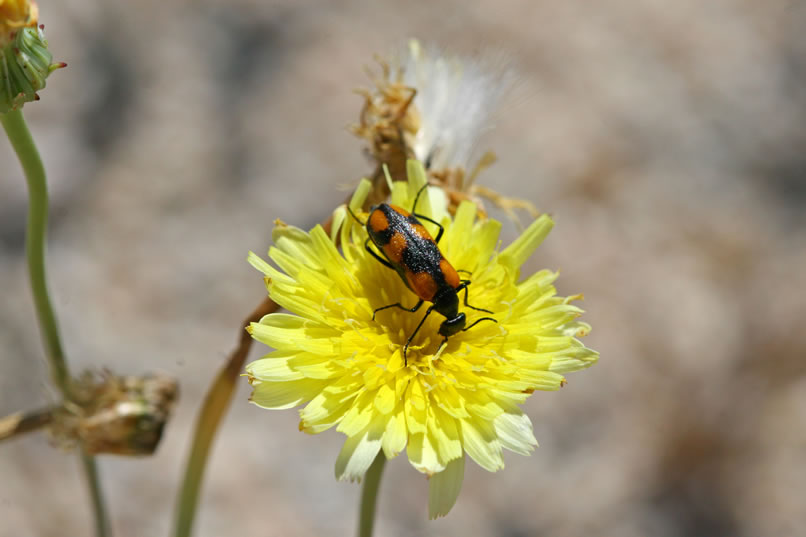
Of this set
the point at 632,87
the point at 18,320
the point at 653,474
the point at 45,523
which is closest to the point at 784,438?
the point at 653,474

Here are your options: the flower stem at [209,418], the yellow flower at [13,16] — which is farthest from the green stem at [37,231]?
the flower stem at [209,418]

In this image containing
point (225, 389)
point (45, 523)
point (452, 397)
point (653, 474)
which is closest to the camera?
point (452, 397)

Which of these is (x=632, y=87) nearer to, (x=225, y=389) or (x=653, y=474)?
(x=653, y=474)

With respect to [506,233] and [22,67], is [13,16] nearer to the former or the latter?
[22,67]

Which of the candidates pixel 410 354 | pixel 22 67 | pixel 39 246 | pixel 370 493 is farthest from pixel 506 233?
pixel 22 67

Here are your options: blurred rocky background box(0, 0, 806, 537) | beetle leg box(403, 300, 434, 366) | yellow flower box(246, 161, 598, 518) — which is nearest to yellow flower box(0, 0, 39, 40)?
yellow flower box(246, 161, 598, 518)

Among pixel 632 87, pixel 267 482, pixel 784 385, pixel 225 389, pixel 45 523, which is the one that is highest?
pixel 632 87

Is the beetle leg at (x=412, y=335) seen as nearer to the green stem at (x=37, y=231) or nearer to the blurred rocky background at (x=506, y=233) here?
the green stem at (x=37, y=231)
